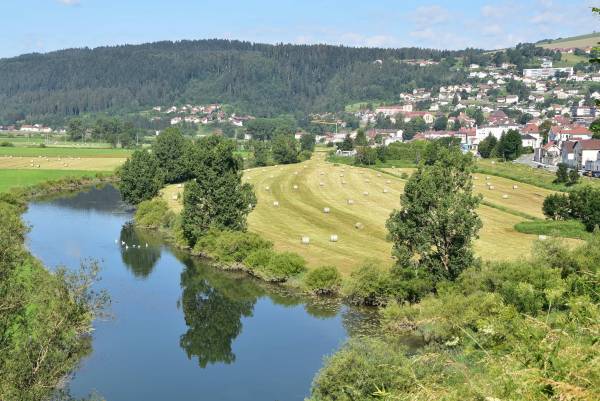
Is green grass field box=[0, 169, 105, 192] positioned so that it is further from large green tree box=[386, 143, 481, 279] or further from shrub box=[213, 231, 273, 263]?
large green tree box=[386, 143, 481, 279]

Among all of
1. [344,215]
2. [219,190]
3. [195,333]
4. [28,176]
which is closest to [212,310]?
[195,333]

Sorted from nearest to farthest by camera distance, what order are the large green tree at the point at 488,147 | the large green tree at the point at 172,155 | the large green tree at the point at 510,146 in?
the large green tree at the point at 172,155 → the large green tree at the point at 510,146 → the large green tree at the point at 488,147

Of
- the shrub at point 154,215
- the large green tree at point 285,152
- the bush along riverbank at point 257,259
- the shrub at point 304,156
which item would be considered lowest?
the shrub at point 304,156

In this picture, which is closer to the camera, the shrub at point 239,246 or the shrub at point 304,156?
the shrub at point 239,246

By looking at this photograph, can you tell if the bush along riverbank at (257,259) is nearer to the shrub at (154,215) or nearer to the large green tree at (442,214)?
the shrub at (154,215)

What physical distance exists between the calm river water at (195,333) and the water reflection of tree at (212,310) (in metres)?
0.06

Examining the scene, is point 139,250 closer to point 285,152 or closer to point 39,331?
point 39,331

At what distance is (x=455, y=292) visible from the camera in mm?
31750

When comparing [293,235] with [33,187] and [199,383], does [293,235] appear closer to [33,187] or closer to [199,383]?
[199,383]

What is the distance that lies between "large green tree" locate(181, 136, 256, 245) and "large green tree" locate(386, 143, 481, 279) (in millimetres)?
19146

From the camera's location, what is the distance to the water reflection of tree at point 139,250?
4984 cm

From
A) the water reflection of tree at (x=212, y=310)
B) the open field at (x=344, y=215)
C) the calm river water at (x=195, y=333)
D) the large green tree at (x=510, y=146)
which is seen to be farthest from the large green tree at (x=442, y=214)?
the large green tree at (x=510, y=146)

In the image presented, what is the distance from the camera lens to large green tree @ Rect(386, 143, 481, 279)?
108 feet

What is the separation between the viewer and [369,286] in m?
36.9
